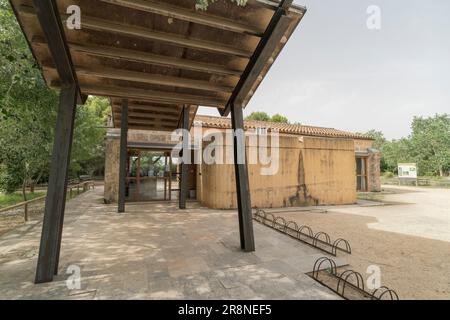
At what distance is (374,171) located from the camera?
53.7 feet

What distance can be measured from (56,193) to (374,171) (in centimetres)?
1937

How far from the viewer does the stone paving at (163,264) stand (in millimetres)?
2695

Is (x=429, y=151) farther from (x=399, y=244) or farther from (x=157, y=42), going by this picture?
(x=157, y=42)

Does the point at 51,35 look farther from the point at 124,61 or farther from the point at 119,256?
the point at 119,256

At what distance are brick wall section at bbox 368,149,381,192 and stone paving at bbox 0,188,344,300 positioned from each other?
14466 millimetres

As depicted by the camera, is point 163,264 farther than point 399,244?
No

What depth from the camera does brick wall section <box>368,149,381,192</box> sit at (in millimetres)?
16297

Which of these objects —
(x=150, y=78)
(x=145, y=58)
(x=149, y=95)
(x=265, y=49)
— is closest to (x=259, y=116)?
(x=149, y=95)

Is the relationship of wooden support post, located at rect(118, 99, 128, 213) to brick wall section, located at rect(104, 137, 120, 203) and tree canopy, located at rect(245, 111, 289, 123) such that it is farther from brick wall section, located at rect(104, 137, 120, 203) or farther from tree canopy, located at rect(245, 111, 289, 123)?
tree canopy, located at rect(245, 111, 289, 123)

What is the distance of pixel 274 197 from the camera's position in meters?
9.52

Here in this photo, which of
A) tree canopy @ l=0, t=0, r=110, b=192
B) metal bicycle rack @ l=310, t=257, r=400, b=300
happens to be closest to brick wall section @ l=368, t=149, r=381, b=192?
metal bicycle rack @ l=310, t=257, r=400, b=300

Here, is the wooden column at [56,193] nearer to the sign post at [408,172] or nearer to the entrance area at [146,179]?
the entrance area at [146,179]
